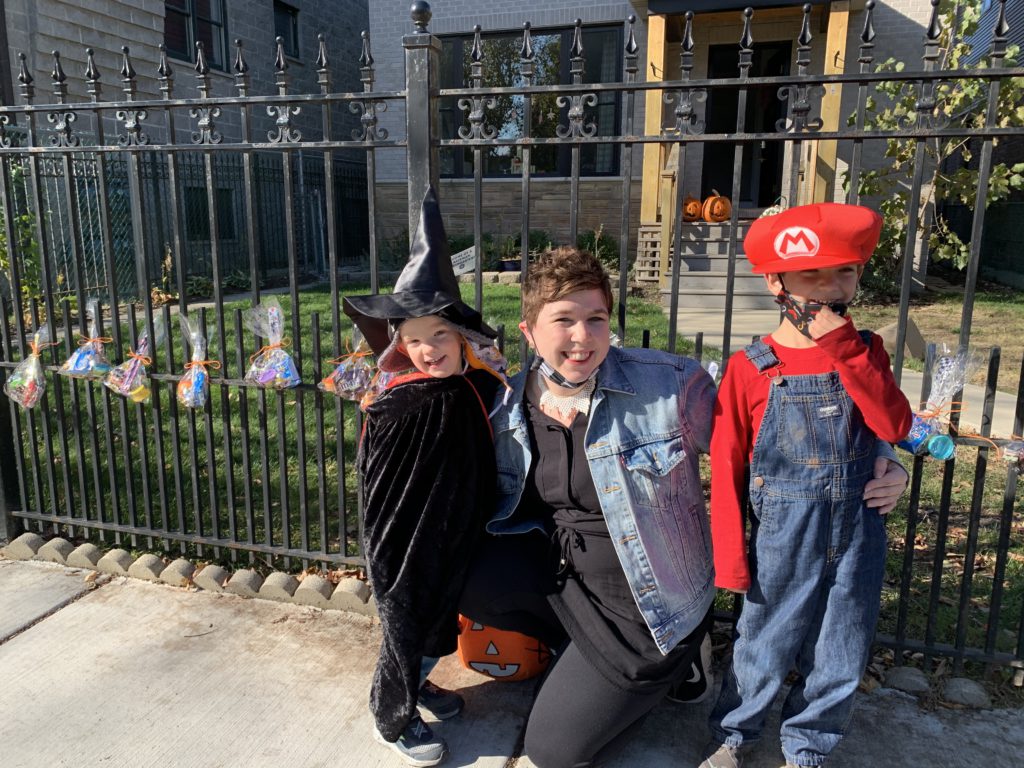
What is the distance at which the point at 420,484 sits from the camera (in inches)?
93.8

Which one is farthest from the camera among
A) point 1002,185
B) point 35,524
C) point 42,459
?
point 1002,185

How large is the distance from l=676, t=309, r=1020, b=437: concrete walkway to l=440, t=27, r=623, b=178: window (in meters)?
5.71

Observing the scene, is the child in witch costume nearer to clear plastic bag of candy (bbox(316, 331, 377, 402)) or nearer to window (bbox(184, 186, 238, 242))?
clear plastic bag of candy (bbox(316, 331, 377, 402))

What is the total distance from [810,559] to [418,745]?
51.4 inches

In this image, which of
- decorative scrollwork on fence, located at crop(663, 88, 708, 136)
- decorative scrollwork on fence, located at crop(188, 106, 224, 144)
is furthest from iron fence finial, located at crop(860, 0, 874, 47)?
decorative scrollwork on fence, located at crop(188, 106, 224, 144)

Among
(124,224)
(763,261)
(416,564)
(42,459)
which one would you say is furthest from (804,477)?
(124,224)

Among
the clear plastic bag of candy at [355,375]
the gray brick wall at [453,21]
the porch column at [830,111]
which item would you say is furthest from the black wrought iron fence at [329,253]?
the gray brick wall at [453,21]

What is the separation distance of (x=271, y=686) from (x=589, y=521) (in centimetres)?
133

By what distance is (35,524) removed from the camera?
404cm

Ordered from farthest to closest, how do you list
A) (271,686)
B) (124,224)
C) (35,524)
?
(124,224) < (35,524) < (271,686)

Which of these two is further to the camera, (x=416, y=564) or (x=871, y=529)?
(x=416, y=564)

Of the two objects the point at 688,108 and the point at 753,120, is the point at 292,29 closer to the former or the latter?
the point at 753,120

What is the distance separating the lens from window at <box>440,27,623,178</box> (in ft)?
44.2

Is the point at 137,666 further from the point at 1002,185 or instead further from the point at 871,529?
the point at 1002,185
